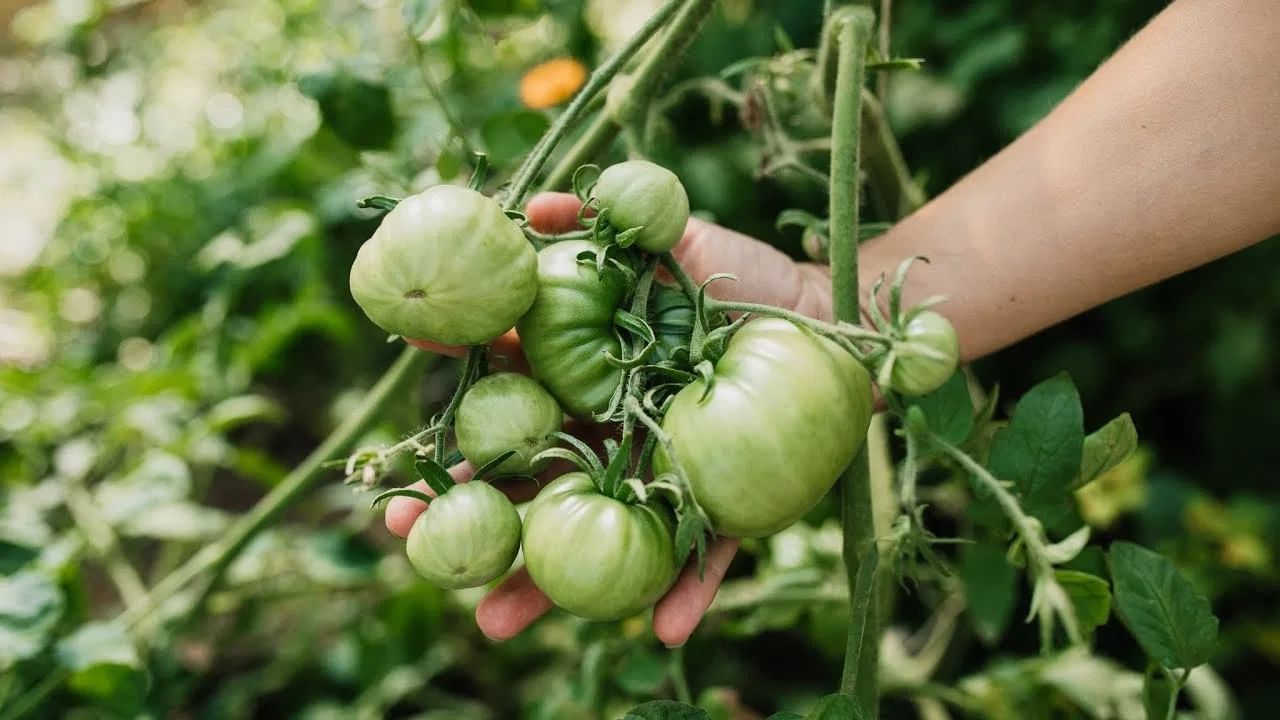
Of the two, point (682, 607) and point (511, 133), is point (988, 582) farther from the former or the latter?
point (511, 133)

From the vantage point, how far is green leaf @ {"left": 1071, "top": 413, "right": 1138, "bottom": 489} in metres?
0.64

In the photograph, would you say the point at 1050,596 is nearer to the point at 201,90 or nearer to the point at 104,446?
the point at 104,446

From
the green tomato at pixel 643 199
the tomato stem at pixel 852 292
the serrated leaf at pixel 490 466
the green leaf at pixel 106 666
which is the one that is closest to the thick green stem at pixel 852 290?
the tomato stem at pixel 852 292

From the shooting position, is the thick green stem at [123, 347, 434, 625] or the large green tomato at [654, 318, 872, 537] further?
the thick green stem at [123, 347, 434, 625]

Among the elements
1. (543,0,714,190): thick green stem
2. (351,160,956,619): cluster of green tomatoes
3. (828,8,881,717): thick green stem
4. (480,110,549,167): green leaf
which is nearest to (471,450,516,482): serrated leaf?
(351,160,956,619): cluster of green tomatoes

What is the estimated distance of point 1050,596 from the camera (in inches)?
18.6

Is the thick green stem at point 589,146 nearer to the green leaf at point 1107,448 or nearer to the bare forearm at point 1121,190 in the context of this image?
the bare forearm at point 1121,190

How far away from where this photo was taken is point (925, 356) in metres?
0.51

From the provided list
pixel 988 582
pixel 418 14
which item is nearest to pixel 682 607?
pixel 988 582

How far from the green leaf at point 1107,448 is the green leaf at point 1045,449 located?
0.06 feet

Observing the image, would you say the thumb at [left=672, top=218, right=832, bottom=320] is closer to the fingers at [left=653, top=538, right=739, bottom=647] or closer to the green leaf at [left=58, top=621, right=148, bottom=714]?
the fingers at [left=653, top=538, right=739, bottom=647]

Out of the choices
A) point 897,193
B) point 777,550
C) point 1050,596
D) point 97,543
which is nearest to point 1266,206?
point 897,193

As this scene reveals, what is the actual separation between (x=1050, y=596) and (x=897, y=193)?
609mm

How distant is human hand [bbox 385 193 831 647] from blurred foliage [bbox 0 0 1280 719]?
0.13 meters
